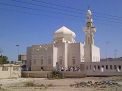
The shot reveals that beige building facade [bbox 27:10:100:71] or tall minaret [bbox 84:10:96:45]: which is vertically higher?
tall minaret [bbox 84:10:96:45]

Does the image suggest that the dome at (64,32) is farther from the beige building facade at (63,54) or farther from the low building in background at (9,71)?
the low building in background at (9,71)

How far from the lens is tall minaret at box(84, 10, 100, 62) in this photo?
59.4 meters

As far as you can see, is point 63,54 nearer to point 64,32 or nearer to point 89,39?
point 64,32

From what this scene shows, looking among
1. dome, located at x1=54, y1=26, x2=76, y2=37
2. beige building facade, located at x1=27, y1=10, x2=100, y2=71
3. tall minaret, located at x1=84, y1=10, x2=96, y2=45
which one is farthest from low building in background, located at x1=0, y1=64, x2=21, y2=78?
tall minaret, located at x1=84, y1=10, x2=96, y2=45

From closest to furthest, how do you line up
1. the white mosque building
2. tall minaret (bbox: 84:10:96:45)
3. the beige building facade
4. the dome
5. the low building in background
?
the low building in background
the white mosque building
the beige building facade
tall minaret (bbox: 84:10:96:45)
the dome

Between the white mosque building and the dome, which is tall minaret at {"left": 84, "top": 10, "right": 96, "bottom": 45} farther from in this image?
the dome

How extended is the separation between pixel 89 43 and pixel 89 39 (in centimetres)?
101

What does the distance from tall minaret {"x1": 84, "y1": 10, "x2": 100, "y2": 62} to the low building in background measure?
50.8ft

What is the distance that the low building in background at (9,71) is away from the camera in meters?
48.7

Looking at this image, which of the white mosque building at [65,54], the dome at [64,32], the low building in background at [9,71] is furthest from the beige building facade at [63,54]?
the low building in background at [9,71]

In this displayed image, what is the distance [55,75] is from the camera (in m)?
50.8

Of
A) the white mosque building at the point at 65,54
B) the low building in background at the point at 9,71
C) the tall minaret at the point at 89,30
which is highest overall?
the tall minaret at the point at 89,30

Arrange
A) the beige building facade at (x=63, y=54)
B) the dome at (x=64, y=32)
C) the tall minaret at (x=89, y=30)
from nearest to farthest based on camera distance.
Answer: the beige building facade at (x=63, y=54) → the tall minaret at (x=89, y=30) → the dome at (x=64, y=32)

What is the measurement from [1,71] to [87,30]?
22.2 meters
